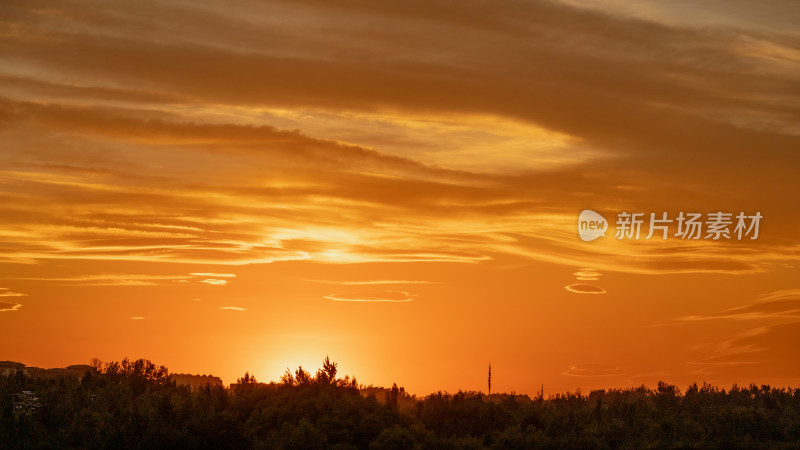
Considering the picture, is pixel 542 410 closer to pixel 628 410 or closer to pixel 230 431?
pixel 628 410

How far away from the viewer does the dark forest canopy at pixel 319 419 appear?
2874 inches

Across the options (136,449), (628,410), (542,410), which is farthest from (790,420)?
A: (136,449)

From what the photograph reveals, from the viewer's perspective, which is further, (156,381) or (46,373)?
(46,373)

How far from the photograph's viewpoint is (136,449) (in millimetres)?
71938

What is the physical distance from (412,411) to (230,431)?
26.9m

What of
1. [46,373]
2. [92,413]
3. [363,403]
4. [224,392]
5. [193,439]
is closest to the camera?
[193,439]

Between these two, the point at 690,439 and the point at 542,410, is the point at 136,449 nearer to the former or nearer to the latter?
the point at 542,410

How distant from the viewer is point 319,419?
7688cm

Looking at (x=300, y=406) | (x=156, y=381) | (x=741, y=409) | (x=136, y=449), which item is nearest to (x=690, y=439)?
(x=741, y=409)

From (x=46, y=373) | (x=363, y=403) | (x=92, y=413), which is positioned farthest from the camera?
(x=46, y=373)

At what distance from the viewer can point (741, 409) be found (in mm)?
94188

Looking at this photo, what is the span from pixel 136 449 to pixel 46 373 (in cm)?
7537

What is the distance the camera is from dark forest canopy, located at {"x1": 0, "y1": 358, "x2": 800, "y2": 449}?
7300 centimetres

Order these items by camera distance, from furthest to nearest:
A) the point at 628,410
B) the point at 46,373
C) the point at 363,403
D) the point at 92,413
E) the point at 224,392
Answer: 1. the point at 46,373
2. the point at 628,410
3. the point at 224,392
4. the point at 363,403
5. the point at 92,413
